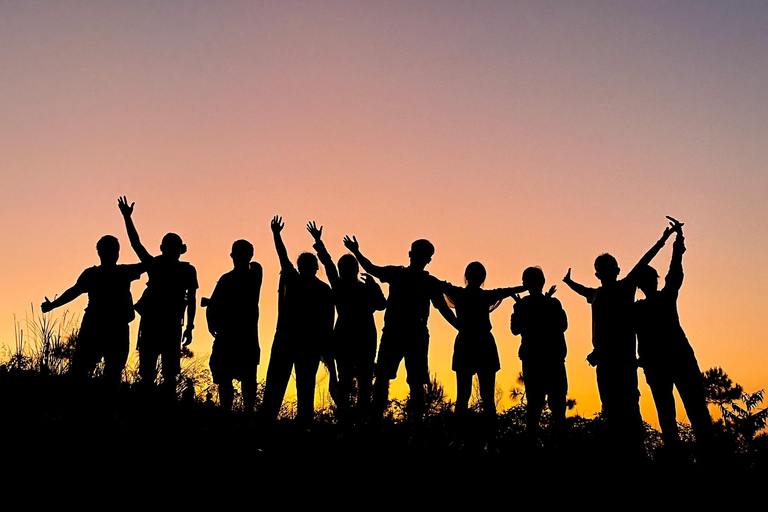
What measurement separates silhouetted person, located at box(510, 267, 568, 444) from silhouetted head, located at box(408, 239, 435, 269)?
1219mm

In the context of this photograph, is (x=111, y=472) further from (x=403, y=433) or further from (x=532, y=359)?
(x=532, y=359)

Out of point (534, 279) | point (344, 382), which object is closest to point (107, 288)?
point (344, 382)

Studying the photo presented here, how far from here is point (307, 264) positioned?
7.17 metres

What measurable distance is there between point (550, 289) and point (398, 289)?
1.84m

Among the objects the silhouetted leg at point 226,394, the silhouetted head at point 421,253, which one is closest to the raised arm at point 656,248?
the silhouetted head at point 421,253

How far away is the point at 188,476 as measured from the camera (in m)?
4.61

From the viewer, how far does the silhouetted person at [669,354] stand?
6895 millimetres

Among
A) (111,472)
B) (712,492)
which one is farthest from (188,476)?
(712,492)

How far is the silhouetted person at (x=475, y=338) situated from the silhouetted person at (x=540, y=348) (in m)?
0.21

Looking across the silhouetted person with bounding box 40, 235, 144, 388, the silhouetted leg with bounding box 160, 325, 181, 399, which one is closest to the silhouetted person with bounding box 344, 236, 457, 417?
the silhouetted leg with bounding box 160, 325, 181, 399

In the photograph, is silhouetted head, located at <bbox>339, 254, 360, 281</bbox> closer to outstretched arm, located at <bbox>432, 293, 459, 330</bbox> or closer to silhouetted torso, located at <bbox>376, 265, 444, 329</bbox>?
silhouetted torso, located at <bbox>376, 265, 444, 329</bbox>

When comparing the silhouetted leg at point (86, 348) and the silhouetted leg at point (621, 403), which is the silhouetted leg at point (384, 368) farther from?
the silhouetted leg at point (86, 348)

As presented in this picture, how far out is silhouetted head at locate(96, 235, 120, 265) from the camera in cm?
736

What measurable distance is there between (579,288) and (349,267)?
2514 millimetres
